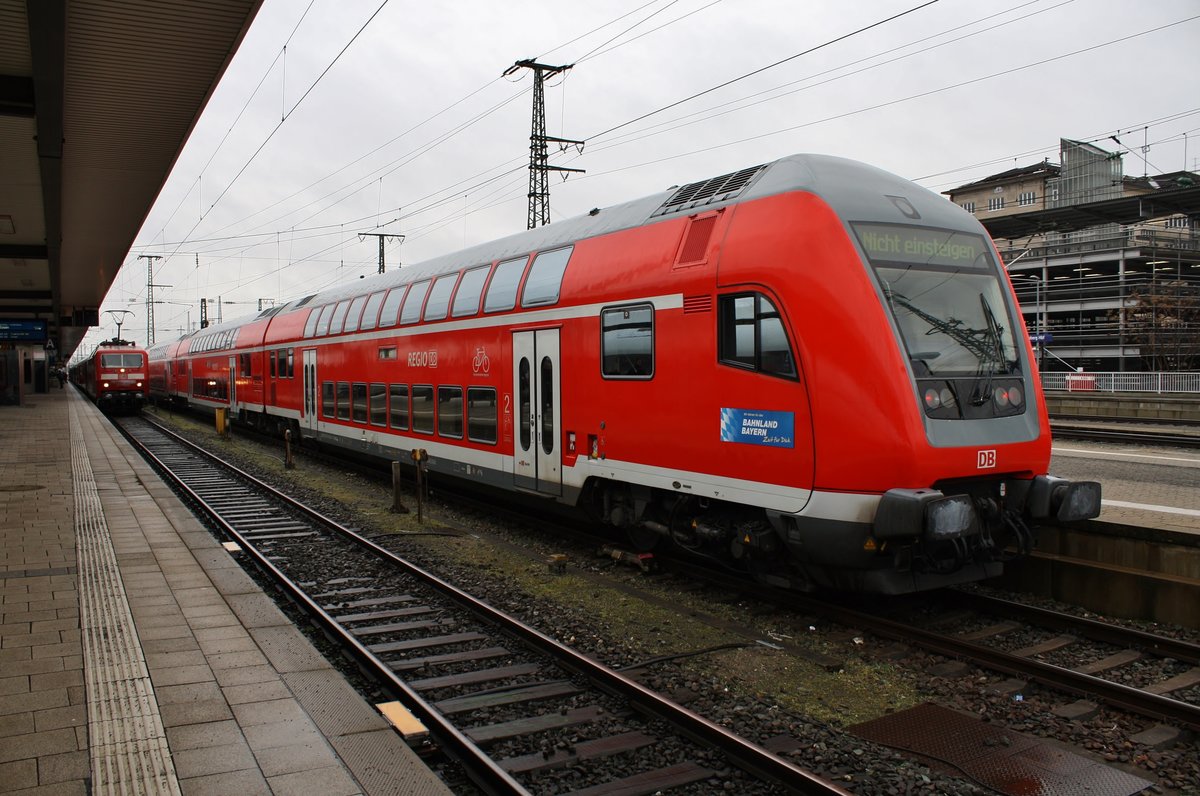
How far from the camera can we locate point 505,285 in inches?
425

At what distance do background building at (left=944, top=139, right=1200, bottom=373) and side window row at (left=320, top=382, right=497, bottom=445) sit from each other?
26.2 meters

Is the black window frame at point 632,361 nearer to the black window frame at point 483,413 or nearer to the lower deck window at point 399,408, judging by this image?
the black window frame at point 483,413

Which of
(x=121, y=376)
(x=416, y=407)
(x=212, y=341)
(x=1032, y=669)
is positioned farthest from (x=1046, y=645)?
(x=121, y=376)

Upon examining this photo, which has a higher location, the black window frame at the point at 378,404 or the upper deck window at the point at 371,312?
the upper deck window at the point at 371,312

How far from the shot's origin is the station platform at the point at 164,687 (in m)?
4.01

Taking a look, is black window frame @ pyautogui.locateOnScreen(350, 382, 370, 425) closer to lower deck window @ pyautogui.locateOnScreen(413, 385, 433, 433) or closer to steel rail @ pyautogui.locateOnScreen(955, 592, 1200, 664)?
lower deck window @ pyautogui.locateOnScreen(413, 385, 433, 433)

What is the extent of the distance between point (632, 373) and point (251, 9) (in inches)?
201

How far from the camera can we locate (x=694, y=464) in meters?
7.33

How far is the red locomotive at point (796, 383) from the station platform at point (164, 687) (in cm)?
341

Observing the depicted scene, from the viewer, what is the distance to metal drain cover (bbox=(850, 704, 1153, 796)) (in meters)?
4.26

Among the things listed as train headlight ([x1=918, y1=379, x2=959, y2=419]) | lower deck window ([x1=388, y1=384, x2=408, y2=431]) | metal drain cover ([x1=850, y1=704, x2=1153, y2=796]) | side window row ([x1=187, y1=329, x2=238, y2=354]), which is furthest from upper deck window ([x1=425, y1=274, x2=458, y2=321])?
side window row ([x1=187, y1=329, x2=238, y2=354])

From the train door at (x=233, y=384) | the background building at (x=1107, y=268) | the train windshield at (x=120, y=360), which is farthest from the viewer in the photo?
the background building at (x=1107, y=268)

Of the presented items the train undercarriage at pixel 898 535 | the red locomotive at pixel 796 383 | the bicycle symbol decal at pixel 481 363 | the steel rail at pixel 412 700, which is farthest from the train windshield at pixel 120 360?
the train undercarriage at pixel 898 535

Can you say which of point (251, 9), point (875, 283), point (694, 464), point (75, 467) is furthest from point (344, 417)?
point (875, 283)
